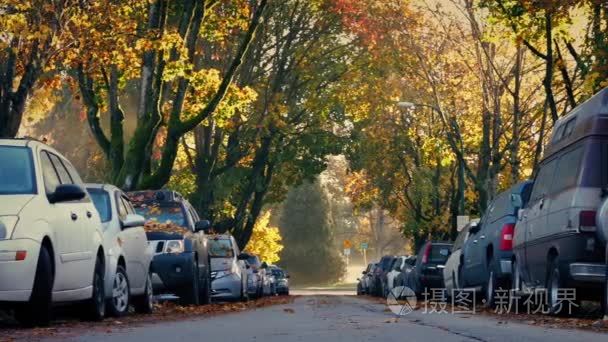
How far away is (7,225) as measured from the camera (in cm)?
1182

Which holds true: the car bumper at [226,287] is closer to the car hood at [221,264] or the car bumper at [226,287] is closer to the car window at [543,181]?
the car hood at [221,264]

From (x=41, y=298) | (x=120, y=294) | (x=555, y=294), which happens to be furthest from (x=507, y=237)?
(x=41, y=298)

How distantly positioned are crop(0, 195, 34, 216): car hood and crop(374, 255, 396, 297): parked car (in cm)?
2993

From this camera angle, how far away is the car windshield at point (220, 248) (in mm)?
28531

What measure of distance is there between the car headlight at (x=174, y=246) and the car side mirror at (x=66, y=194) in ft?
26.9

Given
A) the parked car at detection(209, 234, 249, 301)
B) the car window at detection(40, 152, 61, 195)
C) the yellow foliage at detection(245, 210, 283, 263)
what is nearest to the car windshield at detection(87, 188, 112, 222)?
the car window at detection(40, 152, 61, 195)

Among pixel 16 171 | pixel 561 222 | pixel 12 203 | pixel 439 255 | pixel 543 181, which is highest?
pixel 543 181

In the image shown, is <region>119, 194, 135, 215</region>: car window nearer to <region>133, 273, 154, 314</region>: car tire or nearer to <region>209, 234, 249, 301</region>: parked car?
<region>133, 273, 154, 314</region>: car tire

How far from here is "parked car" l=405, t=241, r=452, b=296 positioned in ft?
104

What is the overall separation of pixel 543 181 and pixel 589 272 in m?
2.85

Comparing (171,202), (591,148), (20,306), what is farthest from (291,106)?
(20,306)

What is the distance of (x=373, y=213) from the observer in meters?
136

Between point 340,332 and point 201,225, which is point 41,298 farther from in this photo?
point 201,225

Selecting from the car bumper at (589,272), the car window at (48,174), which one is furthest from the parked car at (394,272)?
the car window at (48,174)
